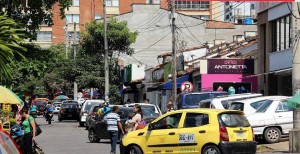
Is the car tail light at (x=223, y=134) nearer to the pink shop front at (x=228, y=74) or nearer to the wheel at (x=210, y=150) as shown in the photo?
the wheel at (x=210, y=150)

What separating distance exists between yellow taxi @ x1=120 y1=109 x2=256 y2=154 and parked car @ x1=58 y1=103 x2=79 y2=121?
3493 centimetres

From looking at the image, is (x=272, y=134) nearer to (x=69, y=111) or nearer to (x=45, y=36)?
(x=69, y=111)

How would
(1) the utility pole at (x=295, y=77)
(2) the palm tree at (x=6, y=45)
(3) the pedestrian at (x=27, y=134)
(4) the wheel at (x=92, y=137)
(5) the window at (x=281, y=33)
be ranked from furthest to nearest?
1. (5) the window at (x=281, y=33)
2. (4) the wheel at (x=92, y=137)
3. (1) the utility pole at (x=295, y=77)
4. (3) the pedestrian at (x=27, y=134)
5. (2) the palm tree at (x=6, y=45)

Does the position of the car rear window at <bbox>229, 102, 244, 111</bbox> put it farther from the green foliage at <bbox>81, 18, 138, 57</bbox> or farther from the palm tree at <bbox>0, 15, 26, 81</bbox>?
the green foliage at <bbox>81, 18, 138, 57</bbox>

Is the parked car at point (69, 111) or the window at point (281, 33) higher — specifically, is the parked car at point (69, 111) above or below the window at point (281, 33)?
below

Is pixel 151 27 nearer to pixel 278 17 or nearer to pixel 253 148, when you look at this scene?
pixel 278 17

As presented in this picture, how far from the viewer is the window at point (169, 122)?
20092 millimetres

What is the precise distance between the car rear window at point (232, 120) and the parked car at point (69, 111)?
35.9 m

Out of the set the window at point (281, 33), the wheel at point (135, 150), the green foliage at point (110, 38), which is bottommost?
the wheel at point (135, 150)

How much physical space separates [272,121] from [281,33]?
13.2 metres

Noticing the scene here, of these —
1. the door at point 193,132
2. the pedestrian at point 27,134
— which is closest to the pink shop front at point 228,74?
the door at point 193,132

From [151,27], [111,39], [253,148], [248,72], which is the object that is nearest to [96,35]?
[111,39]

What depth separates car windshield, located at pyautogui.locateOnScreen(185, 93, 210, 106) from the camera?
1242 inches

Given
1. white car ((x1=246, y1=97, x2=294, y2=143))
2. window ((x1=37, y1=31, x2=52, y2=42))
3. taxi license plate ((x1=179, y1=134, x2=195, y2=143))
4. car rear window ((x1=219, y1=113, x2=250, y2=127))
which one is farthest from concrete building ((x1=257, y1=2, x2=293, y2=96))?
window ((x1=37, y1=31, x2=52, y2=42))
